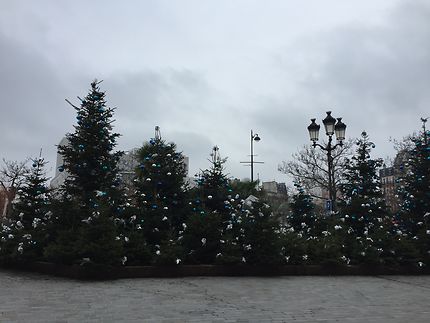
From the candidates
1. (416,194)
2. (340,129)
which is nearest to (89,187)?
(340,129)

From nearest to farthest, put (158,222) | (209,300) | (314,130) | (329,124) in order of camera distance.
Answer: (209,300) < (158,222) < (329,124) < (314,130)

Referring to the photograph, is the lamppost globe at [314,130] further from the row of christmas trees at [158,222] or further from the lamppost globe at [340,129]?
the row of christmas trees at [158,222]

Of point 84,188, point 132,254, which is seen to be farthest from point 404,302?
point 84,188

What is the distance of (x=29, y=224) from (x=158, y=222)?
17.3 feet

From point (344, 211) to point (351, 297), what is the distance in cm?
892

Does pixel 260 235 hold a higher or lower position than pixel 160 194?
lower

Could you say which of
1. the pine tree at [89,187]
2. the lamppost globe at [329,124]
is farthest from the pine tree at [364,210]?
the pine tree at [89,187]

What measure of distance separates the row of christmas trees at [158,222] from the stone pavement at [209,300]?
98 centimetres

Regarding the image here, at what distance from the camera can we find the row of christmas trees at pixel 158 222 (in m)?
11.8

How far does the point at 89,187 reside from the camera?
46.5 feet

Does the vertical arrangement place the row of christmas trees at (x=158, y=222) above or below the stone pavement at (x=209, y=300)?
above

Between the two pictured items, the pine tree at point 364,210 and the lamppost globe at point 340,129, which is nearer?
the pine tree at point 364,210

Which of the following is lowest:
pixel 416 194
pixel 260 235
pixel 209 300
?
pixel 209 300

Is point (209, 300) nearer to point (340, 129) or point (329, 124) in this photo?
point (329, 124)
